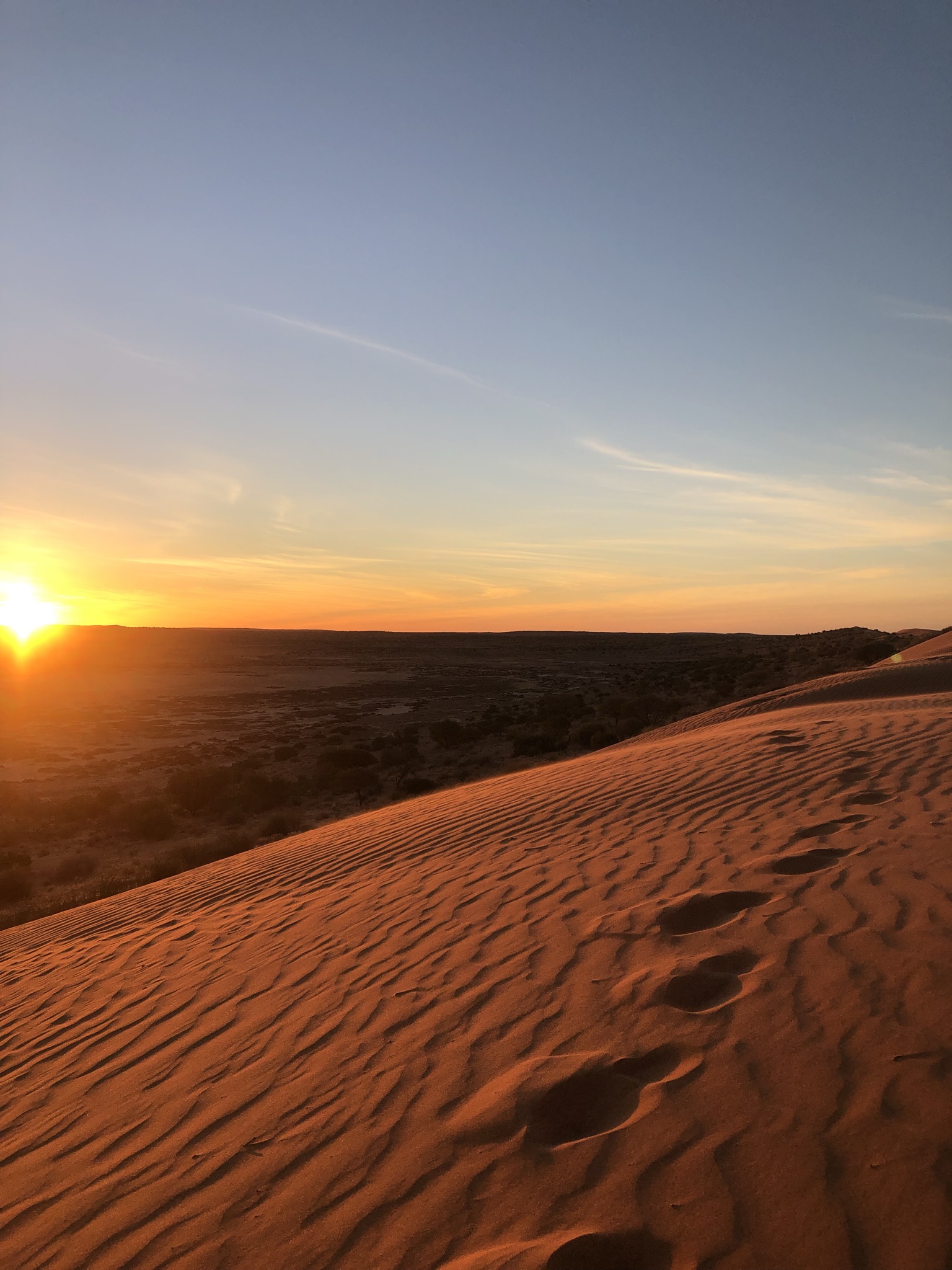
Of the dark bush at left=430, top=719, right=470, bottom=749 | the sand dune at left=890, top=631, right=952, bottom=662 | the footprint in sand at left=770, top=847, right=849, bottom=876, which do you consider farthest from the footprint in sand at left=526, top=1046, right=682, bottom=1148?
the sand dune at left=890, top=631, right=952, bottom=662

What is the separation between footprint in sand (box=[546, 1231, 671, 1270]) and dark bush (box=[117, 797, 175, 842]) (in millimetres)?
14611

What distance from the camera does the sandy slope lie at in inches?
88.0

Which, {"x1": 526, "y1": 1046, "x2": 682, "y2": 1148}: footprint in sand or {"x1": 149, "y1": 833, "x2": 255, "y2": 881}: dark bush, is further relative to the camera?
{"x1": 149, "y1": 833, "x2": 255, "y2": 881}: dark bush

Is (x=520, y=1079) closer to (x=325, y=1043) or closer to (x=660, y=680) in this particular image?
(x=325, y=1043)

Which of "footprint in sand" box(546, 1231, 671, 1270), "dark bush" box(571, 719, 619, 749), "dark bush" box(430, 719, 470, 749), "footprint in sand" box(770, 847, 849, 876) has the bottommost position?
"dark bush" box(430, 719, 470, 749)

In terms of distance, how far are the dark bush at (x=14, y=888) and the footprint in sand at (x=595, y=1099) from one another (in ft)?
37.8

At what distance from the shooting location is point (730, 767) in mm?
7871

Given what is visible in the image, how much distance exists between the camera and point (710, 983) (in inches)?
135

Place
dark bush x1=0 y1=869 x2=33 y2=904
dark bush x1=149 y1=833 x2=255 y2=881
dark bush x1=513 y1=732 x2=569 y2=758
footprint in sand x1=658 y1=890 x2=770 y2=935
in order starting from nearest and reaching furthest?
1. footprint in sand x1=658 y1=890 x2=770 y2=935
2. dark bush x1=149 y1=833 x2=255 y2=881
3. dark bush x1=0 y1=869 x2=33 y2=904
4. dark bush x1=513 y1=732 x2=569 y2=758

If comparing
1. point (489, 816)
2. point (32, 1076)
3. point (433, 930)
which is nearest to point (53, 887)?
point (489, 816)

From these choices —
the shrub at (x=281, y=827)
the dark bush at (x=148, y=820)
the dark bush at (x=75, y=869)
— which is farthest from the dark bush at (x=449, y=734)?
the dark bush at (x=75, y=869)

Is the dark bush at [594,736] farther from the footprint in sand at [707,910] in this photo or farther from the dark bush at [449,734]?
the footprint in sand at [707,910]

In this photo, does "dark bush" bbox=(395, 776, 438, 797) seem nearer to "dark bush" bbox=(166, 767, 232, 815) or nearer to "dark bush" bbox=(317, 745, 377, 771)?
"dark bush" bbox=(317, 745, 377, 771)

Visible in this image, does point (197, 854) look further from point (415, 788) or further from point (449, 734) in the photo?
point (449, 734)
